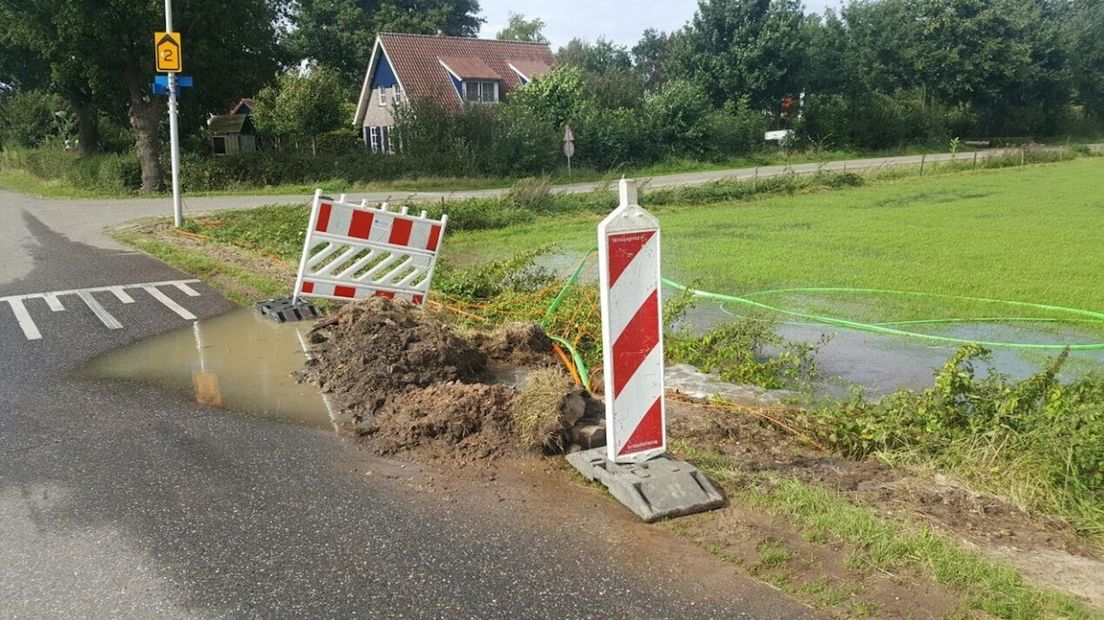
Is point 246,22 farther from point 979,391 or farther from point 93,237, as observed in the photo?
point 979,391

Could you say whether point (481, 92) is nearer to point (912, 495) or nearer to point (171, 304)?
point (171, 304)

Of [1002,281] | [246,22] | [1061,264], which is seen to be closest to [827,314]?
[1002,281]

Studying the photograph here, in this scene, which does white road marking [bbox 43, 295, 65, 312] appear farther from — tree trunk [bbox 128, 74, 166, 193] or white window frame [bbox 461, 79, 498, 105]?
white window frame [bbox 461, 79, 498, 105]

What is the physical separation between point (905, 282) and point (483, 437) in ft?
30.2

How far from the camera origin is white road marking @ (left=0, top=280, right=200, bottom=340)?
9211 mm

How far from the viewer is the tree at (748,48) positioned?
58469mm

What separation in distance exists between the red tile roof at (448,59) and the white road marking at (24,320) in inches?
1587

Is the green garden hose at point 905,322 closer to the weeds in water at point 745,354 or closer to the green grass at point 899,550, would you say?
the weeds in water at point 745,354

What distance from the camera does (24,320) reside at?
940cm

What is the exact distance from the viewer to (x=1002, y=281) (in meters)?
12.5

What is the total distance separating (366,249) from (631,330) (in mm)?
4980

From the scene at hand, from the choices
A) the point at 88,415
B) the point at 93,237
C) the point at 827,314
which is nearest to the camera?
the point at 88,415

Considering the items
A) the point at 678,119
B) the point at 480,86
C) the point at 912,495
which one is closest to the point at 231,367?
the point at 912,495

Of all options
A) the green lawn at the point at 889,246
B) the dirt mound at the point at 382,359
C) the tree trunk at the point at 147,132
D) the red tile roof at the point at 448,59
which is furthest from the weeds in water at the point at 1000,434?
the red tile roof at the point at 448,59
